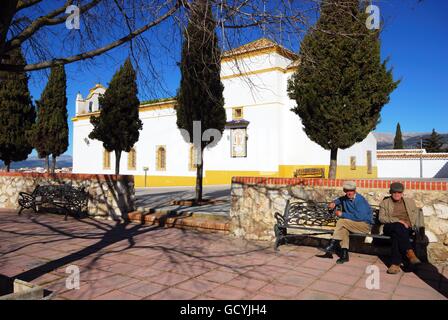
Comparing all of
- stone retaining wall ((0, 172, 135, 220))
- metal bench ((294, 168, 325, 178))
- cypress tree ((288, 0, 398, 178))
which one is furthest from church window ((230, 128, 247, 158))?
stone retaining wall ((0, 172, 135, 220))

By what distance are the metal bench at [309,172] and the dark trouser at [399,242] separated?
596 inches

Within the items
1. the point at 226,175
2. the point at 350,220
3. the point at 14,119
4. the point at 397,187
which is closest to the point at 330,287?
the point at 350,220

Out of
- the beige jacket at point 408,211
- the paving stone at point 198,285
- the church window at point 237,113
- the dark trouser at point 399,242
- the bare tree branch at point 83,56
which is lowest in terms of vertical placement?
the paving stone at point 198,285

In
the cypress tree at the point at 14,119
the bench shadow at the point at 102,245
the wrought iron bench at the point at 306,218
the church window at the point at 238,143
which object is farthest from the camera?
the church window at the point at 238,143

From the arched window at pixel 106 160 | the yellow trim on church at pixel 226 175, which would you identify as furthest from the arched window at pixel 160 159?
the arched window at pixel 106 160

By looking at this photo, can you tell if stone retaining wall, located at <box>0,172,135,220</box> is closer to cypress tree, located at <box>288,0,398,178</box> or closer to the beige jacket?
cypress tree, located at <box>288,0,398,178</box>

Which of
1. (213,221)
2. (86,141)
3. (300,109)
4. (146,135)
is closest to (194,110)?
(300,109)

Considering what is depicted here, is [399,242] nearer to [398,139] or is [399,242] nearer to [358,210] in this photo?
[358,210]

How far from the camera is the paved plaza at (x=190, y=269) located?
155 inches

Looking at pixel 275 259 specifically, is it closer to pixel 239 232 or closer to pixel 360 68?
pixel 239 232

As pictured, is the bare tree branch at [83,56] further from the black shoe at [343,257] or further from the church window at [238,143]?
the church window at [238,143]

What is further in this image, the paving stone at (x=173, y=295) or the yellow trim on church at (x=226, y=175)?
the yellow trim on church at (x=226, y=175)

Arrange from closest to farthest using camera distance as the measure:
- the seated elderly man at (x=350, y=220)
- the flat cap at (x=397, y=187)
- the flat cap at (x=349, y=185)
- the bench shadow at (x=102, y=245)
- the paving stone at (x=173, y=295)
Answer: the paving stone at (x=173, y=295), the bench shadow at (x=102, y=245), the flat cap at (x=397, y=187), the seated elderly man at (x=350, y=220), the flat cap at (x=349, y=185)

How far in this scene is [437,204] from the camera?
17.4 feet
